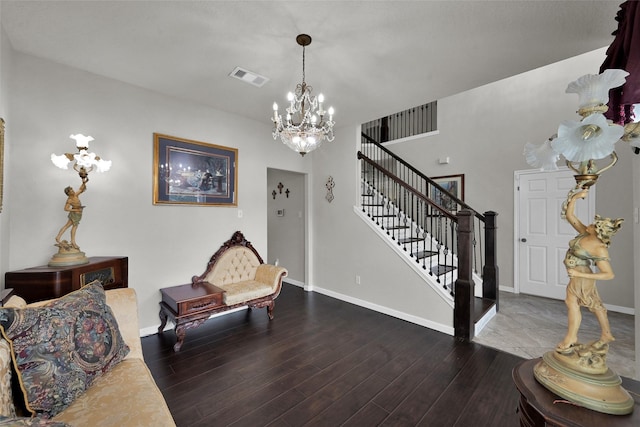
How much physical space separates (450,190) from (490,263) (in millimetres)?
1939

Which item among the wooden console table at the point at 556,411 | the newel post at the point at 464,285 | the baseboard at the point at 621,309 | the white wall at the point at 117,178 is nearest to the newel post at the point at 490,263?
the newel post at the point at 464,285

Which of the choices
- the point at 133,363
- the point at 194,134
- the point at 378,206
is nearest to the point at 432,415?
the point at 133,363

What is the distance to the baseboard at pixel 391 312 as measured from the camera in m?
3.10

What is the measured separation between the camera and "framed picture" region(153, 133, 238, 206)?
3148mm

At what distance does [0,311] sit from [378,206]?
4.57 m

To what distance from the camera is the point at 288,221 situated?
5293 millimetres

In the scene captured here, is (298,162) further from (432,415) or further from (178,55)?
(432,415)

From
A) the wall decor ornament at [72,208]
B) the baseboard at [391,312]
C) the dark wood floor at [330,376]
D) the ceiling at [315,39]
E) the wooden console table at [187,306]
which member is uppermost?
the ceiling at [315,39]

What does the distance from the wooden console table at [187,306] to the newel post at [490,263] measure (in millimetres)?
3693

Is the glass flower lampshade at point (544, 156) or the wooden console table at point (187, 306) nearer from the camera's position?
the glass flower lampshade at point (544, 156)

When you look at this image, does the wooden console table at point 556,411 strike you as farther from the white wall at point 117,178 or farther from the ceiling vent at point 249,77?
the white wall at point 117,178

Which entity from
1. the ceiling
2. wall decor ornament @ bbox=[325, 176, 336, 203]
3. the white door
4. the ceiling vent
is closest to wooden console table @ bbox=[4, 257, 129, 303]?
the ceiling

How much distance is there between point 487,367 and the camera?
239cm

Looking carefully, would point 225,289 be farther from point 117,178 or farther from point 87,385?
point 87,385
